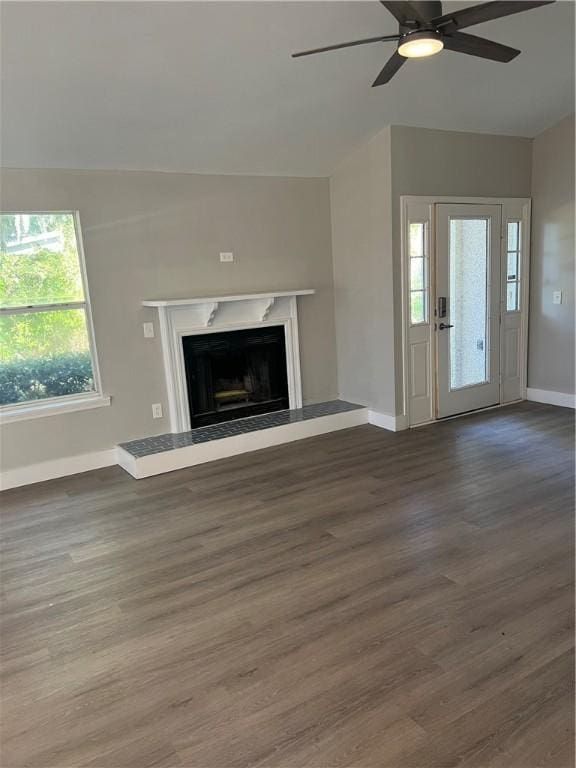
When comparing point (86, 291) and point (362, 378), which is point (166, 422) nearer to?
point (86, 291)

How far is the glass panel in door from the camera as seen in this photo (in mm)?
5312

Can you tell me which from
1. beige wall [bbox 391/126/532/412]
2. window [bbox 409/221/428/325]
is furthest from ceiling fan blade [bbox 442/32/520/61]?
window [bbox 409/221/428/325]

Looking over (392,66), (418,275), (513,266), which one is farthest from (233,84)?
(513,266)

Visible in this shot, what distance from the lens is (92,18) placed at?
2.88 metres

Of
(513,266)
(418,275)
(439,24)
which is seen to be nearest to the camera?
(439,24)

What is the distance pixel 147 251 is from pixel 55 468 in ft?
6.33

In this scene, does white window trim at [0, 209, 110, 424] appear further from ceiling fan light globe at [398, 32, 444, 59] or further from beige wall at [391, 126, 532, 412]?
ceiling fan light globe at [398, 32, 444, 59]

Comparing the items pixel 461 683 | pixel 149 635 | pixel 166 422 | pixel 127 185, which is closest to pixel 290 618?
pixel 149 635

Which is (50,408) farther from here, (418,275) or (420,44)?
(420,44)

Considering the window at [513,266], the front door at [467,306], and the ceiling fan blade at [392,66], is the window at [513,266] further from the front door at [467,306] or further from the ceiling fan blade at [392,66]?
the ceiling fan blade at [392,66]

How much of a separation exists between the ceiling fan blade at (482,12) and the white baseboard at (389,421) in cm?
332

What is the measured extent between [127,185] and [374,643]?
152 inches

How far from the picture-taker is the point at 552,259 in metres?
5.64

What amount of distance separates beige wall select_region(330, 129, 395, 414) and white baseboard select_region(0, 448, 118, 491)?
2.46m
